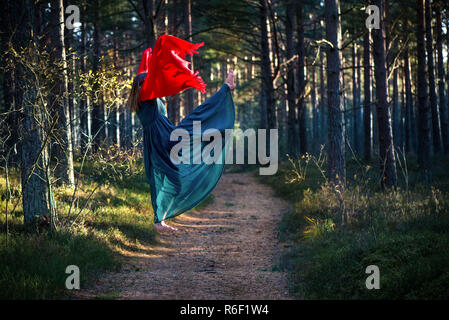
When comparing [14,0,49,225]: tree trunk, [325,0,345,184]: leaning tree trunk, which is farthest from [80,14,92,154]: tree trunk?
[325,0,345,184]: leaning tree trunk

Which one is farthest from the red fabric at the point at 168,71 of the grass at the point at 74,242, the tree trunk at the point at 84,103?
the grass at the point at 74,242

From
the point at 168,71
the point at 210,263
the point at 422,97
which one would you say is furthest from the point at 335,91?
the point at 422,97

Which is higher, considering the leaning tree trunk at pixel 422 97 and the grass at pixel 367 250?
the leaning tree trunk at pixel 422 97

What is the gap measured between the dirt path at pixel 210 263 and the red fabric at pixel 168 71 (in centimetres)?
278

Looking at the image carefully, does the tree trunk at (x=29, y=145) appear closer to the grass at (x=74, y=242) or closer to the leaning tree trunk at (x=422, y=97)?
the grass at (x=74, y=242)

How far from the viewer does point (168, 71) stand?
5754mm

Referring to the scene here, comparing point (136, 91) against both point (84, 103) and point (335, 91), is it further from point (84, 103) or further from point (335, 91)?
point (84, 103)

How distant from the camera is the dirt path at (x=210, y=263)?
5.17m

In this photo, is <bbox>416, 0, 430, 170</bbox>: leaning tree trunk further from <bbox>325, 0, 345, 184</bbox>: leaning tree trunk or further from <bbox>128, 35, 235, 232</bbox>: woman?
<bbox>128, 35, 235, 232</bbox>: woman

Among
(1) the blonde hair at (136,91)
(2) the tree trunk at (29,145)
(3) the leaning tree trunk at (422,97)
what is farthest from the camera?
(3) the leaning tree trunk at (422,97)
